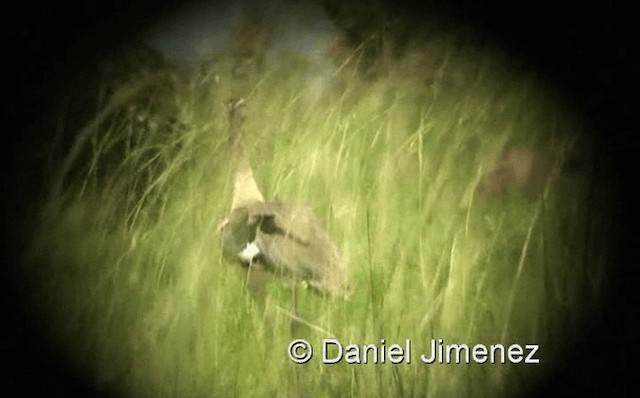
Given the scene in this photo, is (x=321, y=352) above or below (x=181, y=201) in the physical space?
below

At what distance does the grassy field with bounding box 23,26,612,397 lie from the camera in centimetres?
124

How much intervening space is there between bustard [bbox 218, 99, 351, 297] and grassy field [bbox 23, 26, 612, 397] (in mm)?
19

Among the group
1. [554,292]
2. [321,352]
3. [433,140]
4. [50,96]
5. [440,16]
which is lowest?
[321,352]

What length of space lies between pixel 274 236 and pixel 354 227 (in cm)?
15

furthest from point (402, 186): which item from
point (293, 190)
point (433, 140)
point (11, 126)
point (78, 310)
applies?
point (11, 126)

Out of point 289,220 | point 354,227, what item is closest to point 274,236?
point 289,220

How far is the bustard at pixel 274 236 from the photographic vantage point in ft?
4.09

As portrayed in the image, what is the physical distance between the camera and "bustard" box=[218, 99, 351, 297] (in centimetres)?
125

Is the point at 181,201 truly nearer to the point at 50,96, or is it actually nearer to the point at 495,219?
the point at 50,96

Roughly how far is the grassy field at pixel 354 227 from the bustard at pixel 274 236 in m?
0.02

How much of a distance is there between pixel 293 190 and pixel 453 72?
376 millimetres

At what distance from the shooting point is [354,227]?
1.25 meters

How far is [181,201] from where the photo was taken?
4.19ft

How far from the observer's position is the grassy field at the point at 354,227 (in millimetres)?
1240
